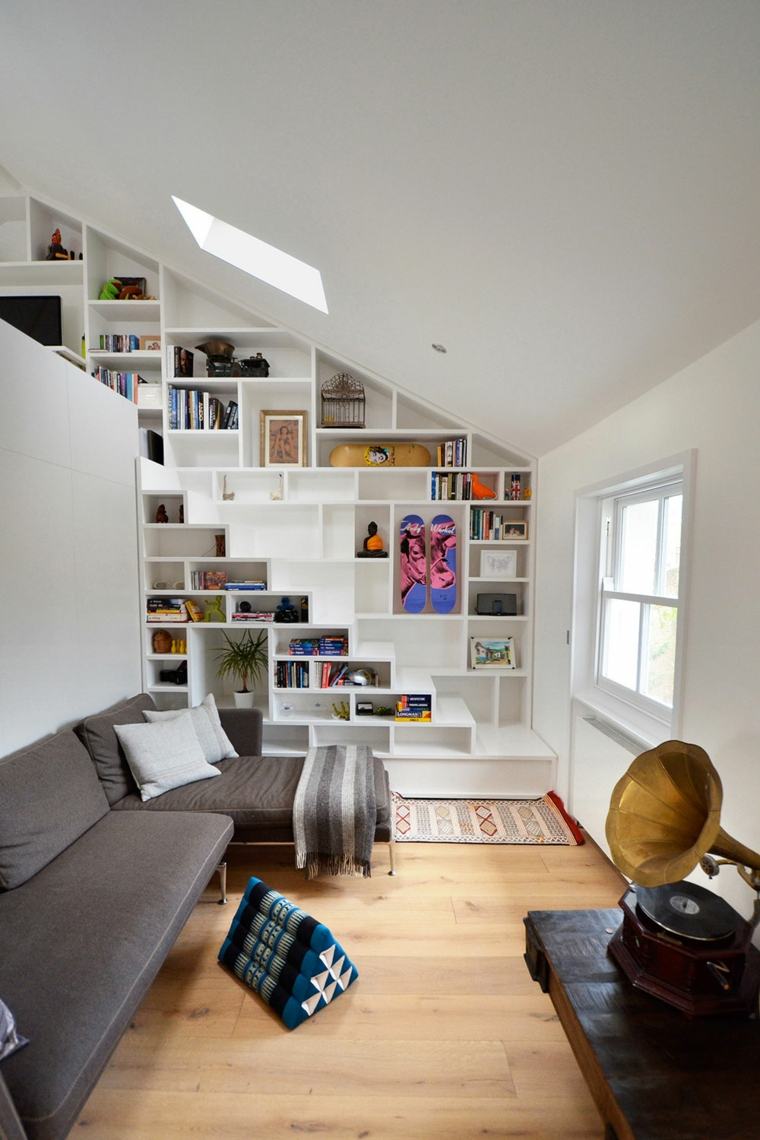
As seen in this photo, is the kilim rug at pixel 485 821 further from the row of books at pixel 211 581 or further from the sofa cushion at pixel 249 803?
the row of books at pixel 211 581

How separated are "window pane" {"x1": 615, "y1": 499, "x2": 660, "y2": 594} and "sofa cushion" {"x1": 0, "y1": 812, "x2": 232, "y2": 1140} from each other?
2.29m

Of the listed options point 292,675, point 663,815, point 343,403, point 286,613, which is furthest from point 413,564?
point 663,815

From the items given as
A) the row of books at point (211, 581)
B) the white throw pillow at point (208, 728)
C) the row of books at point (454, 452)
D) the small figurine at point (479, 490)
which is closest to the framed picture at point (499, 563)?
the small figurine at point (479, 490)

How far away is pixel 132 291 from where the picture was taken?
309cm

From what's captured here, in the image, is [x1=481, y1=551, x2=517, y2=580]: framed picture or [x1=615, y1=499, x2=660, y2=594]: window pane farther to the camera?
[x1=481, y1=551, x2=517, y2=580]: framed picture

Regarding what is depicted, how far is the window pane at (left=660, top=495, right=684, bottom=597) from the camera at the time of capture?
200 cm

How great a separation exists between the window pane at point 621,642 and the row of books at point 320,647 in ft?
5.21

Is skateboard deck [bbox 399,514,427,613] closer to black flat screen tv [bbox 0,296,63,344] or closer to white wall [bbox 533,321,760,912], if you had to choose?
white wall [bbox 533,321,760,912]

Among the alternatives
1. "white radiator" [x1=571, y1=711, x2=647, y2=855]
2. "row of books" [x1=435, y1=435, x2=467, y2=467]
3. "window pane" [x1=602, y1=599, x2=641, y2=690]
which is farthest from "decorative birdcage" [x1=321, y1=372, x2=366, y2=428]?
"white radiator" [x1=571, y1=711, x2=647, y2=855]

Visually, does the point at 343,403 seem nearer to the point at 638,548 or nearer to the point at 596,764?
the point at 638,548

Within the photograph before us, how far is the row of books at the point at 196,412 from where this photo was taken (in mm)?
3102

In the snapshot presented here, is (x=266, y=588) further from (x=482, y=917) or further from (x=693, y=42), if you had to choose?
(x=693, y=42)

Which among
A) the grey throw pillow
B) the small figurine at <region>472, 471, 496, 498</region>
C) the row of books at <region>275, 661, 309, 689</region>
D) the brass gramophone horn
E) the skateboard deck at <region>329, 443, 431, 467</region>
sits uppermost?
the skateboard deck at <region>329, 443, 431, 467</region>

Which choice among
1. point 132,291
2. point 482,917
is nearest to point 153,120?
point 132,291
